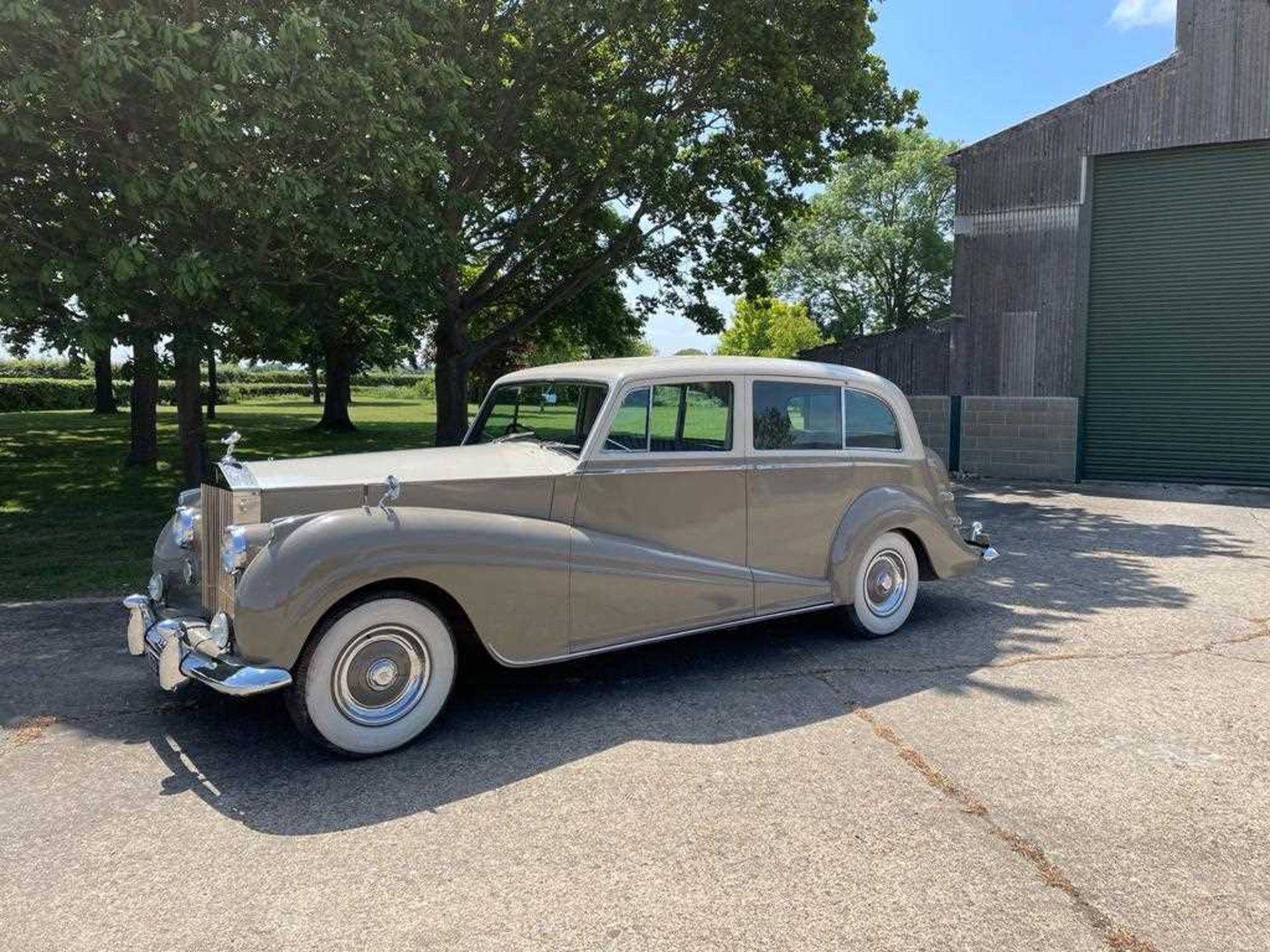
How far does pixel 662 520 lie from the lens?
4730 mm

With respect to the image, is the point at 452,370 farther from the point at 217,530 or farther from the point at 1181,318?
the point at 1181,318

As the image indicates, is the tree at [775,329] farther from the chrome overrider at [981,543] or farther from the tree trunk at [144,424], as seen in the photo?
the chrome overrider at [981,543]

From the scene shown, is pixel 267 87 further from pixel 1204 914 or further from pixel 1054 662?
pixel 1204 914

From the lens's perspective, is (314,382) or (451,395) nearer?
(451,395)

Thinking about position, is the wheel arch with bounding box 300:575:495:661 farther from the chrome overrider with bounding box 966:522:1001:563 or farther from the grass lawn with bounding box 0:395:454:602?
the grass lawn with bounding box 0:395:454:602

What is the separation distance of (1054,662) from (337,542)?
406cm

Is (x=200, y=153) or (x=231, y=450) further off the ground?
(x=200, y=153)

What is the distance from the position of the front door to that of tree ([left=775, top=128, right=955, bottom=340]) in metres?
44.7

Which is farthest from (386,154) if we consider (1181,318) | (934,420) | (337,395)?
(337,395)

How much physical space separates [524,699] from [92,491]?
33.9ft

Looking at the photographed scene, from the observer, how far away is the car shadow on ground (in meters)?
3.60

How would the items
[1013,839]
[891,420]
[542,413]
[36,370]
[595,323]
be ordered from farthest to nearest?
[36,370] → [595,323] → [891,420] → [542,413] → [1013,839]

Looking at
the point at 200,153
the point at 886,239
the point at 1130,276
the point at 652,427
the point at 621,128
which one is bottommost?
the point at 652,427

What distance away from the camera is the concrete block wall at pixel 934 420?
15.5 m
